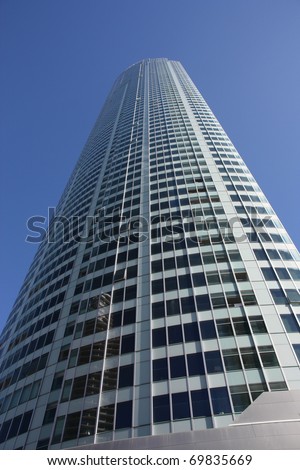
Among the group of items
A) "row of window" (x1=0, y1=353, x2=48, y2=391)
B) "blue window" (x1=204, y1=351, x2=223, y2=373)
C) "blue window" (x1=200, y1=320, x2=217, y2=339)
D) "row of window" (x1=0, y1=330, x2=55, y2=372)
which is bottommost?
"blue window" (x1=204, y1=351, x2=223, y2=373)

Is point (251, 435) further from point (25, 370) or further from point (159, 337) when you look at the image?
point (25, 370)

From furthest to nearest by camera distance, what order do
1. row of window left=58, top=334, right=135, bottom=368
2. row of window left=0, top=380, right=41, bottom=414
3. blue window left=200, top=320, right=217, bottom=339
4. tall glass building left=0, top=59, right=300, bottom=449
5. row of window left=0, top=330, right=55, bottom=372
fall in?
1. row of window left=0, top=330, right=55, bottom=372
2. row of window left=0, top=380, right=41, bottom=414
3. row of window left=58, top=334, right=135, bottom=368
4. blue window left=200, top=320, right=217, bottom=339
5. tall glass building left=0, top=59, right=300, bottom=449

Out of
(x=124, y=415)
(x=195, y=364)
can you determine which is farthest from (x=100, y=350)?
(x=195, y=364)

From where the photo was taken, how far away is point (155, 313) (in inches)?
1307

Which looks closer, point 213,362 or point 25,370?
point 213,362

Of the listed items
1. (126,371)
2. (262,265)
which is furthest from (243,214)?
(126,371)

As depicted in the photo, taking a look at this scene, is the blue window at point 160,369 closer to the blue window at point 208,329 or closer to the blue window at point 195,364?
the blue window at point 195,364

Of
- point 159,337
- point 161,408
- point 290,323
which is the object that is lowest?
point 161,408

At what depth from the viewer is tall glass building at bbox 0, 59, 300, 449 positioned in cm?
2636

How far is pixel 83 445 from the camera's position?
81.1 feet

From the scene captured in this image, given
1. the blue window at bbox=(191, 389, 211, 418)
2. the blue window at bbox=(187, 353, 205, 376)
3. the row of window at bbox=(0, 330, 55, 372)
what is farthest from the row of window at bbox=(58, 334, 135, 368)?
the blue window at bbox=(191, 389, 211, 418)

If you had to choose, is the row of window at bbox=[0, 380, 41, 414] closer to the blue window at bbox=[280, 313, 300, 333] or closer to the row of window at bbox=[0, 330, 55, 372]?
the row of window at bbox=[0, 330, 55, 372]

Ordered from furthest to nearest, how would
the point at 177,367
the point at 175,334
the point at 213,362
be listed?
the point at 175,334 < the point at 177,367 < the point at 213,362

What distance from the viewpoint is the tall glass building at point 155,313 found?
26.4 m
